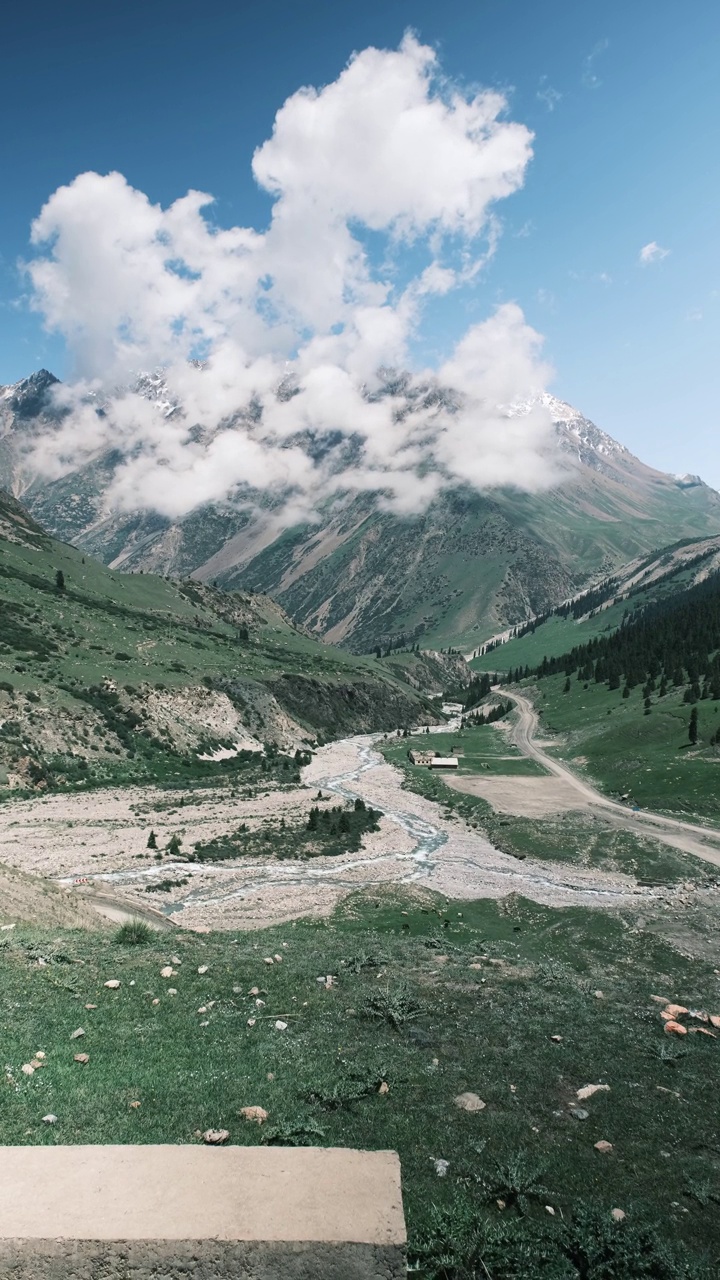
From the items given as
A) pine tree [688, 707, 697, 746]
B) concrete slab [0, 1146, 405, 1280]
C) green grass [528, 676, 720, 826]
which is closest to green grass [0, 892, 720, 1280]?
concrete slab [0, 1146, 405, 1280]

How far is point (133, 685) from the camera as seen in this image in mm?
102812

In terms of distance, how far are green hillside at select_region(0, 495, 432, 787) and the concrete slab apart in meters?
71.4

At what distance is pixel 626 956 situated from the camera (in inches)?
973

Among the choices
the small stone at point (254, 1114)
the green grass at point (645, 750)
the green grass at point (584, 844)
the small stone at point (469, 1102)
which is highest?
the small stone at point (254, 1114)

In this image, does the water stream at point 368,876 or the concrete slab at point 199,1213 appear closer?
the concrete slab at point 199,1213

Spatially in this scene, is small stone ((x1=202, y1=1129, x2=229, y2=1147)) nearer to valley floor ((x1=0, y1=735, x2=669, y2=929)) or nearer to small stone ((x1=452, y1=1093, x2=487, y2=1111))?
small stone ((x1=452, y1=1093, x2=487, y2=1111))

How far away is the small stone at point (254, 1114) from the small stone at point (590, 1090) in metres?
6.22

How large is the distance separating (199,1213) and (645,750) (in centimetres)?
8945

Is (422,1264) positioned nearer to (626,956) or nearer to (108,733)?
(626,956)

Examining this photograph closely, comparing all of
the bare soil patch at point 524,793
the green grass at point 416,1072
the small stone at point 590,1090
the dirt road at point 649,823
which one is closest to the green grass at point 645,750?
the dirt road at point 649,823

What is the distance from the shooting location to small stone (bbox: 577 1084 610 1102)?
479 inches

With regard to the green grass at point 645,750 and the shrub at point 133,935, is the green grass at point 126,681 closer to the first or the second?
the green grass at point 645,750

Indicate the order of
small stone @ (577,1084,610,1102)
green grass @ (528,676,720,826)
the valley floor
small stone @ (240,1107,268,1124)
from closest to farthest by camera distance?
1. small stone @ (240,1107,268,1124)
2. small stone @ (577,1084,610,1102)
3. the valley floor
4. green grass @ (528,676,720,826)

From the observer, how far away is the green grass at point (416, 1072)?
9.34 meters
